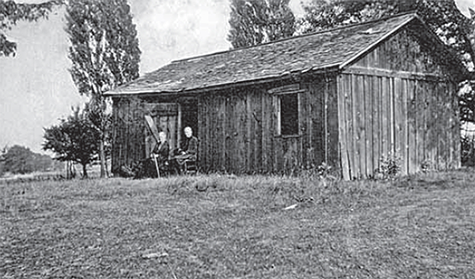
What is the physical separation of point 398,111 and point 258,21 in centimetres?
1779

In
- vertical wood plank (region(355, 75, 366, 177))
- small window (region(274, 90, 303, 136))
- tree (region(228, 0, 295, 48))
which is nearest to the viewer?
vertical wood plank (region(355, 75, 366, 177))

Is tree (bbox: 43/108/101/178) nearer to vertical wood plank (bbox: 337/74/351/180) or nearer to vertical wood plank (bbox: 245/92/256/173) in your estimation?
vertical wood plank (bbox: 245/92/256/173)

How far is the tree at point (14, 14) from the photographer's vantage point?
13.7 m

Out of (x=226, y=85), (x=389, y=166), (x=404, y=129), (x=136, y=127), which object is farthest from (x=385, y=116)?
(x=136, y=127)

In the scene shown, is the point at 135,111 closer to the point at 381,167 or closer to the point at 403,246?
the point at 381,167

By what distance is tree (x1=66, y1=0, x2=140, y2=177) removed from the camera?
74.1ft

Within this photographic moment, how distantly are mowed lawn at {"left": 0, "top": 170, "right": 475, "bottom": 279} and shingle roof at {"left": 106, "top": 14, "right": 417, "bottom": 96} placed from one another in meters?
4.51

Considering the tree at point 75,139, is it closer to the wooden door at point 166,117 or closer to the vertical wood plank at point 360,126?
the wooden door at point 166,117

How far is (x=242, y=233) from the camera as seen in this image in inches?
294

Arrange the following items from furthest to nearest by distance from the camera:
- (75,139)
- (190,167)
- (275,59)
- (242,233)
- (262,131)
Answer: (75,139)
(275,59)
(190,167)
(262,131)
(242,233)

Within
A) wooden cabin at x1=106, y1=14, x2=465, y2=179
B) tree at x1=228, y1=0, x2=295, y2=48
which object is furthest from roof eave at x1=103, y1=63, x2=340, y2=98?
tree at x1=228, y1=0, x2=295, y2=48

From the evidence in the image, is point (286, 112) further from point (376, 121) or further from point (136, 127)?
point (136, 127)

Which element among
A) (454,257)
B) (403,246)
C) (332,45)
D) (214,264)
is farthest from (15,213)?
(332,45)

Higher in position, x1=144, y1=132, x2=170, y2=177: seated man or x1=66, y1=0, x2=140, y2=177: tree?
x1=66, y1=0, x2=140, y2=177: tree
